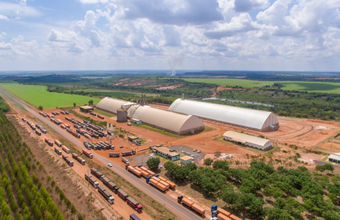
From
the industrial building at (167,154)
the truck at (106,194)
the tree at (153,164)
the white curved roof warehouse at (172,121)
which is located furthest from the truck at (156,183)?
the white curved roof warehouse at (172,121)

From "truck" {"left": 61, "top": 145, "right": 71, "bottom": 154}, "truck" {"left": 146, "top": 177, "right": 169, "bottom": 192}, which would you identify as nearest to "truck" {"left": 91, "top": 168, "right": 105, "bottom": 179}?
"truck" {"left": 146, "top": 177, "right": 169, "bottom": 192}

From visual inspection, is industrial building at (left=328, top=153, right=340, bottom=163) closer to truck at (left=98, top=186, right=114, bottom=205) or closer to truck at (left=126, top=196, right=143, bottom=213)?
truck at (left=126, top=196, right=143, bottom=213)

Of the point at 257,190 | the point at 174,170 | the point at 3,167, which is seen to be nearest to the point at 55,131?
the point at 3,167

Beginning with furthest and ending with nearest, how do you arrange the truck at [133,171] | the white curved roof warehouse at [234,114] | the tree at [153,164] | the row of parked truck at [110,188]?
1. the white curved roof warehouse at [234,114]
2. the tree at [153,164]
3. the truck at [133,171]
4. the row of parked truck at [110,188]

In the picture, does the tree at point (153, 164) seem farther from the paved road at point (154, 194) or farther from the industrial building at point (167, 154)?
the industrial building at point (167, 154)

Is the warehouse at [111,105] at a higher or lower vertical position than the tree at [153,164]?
higher

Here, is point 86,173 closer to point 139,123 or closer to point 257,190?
point 257,190

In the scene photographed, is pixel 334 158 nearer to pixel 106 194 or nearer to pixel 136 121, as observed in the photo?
pixel 106 194
